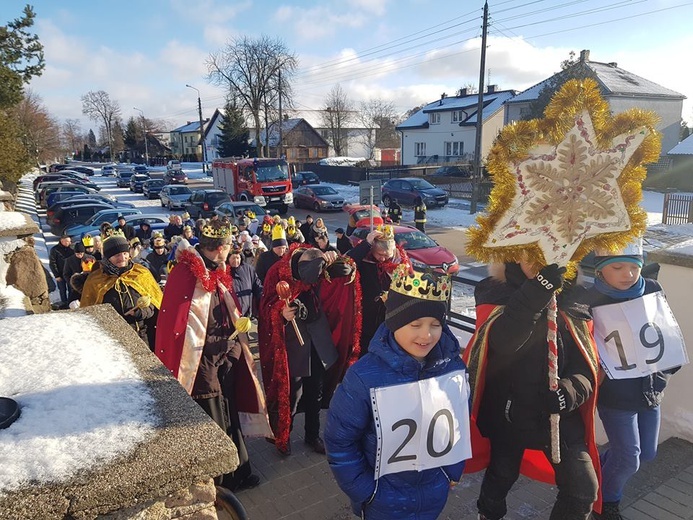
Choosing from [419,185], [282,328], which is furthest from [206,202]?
[282,328]

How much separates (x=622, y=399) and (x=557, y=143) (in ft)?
5.72

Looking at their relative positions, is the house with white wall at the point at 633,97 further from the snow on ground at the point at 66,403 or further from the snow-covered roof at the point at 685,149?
the snow on ground at the point at 66,403

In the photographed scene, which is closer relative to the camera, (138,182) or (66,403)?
(66,403)

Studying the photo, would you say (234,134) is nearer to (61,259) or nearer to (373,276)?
(61,259)

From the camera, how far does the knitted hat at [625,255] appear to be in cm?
308

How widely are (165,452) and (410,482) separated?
1.33 metres

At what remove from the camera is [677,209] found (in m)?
19.7

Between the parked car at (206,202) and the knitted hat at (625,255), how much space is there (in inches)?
864

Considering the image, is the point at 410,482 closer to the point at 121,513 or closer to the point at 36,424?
the point at 121,513

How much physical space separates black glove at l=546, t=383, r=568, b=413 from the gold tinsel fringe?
2.16 ft

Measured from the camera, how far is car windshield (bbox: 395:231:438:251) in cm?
1339

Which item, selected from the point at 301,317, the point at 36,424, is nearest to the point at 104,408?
the point at 36,424

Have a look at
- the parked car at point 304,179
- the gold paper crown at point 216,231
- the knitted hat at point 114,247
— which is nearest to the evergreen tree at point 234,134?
the parked car at point 304,179

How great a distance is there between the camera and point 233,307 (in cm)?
397
